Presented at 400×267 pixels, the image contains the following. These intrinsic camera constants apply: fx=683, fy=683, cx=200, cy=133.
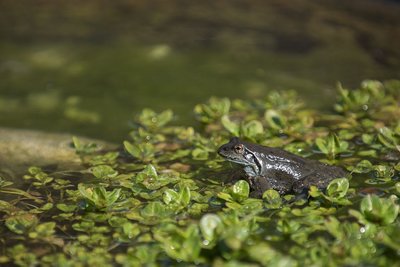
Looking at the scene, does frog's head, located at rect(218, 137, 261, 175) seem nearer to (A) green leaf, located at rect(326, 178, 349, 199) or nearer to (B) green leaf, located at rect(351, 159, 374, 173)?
(A) green leaf, located at rect(326, 178, 349, 199)

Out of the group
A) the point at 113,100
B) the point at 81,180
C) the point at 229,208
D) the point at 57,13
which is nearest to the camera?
the point at 229,208

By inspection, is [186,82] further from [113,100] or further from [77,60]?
[77,60]

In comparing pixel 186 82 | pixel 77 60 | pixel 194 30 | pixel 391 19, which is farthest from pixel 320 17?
pixel 77 60

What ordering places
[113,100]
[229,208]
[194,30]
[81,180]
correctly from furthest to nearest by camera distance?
[194,30]
[113,100]
[81,180]
[229,208]

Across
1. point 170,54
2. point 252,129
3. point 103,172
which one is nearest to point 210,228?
point 103,172

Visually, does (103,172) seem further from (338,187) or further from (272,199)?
(338,187)

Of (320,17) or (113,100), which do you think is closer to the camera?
(113,100)

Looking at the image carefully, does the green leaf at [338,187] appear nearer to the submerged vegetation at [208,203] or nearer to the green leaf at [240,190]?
the submerged vegetation at [208,203]

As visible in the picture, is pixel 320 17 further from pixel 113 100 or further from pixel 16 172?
pixel 16 172
